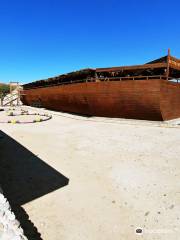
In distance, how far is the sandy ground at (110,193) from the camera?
14.3 feet

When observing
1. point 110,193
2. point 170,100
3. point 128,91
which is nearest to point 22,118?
point 128,91

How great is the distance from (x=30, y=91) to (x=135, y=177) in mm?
36753

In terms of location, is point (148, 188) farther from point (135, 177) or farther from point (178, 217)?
point (178, 217)

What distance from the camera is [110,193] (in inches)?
232

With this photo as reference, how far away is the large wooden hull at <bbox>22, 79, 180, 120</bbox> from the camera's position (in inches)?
674

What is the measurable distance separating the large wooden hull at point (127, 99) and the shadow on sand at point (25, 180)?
11.5 metres

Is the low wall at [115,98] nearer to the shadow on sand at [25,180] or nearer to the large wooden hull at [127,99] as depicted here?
the large wooden hull at [127,99]

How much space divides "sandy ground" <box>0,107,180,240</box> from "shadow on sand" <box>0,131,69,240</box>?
0.17 m

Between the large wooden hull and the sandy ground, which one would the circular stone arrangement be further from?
the sandy ground

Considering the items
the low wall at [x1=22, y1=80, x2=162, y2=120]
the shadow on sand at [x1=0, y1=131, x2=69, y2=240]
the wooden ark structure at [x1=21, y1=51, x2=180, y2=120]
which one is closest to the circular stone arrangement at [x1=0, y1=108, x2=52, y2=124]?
the low wall at [x1=22, y1=80, x2=162, y2=120]

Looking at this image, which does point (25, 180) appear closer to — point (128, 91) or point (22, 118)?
point (128, 91)

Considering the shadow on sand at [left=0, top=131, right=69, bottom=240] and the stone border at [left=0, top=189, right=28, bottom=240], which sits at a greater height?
the stone border at [left=0, top=189, right=28, bottom=240]

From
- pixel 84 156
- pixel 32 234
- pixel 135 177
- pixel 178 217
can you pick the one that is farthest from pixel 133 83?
pixel 32 234

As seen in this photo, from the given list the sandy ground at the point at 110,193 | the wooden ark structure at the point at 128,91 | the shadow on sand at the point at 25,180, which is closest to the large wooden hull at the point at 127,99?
the wooden ark structure at the point at 128,91
